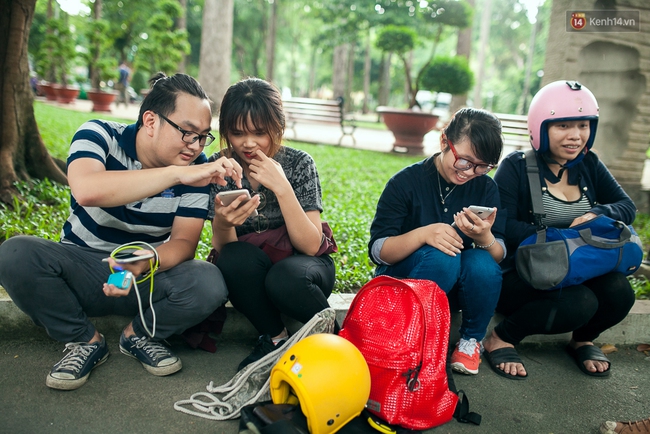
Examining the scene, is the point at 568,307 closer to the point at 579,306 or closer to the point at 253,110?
the point at 579,306

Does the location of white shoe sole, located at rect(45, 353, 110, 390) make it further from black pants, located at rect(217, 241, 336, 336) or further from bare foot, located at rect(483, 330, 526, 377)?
bare foot, located at rect(483, 330, 526, 377)

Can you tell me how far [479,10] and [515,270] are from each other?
5749cm

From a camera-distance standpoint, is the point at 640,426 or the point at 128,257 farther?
the point at 128,257

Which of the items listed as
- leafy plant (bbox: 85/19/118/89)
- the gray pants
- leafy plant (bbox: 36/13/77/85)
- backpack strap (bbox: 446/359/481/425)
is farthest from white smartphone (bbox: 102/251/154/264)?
leafy plant (bbox: 36/13/77/85)

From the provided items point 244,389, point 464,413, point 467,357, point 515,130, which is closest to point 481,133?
point 467,357

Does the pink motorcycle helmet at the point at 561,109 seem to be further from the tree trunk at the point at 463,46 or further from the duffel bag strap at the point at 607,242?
the tree trunk at the point at 463,46

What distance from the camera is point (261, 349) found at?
2.51 metres

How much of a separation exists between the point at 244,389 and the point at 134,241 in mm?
843

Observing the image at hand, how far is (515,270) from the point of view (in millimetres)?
2889

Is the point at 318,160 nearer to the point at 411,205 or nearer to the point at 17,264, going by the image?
the point at 411,205

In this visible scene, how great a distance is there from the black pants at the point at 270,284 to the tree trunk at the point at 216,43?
12.3 metres

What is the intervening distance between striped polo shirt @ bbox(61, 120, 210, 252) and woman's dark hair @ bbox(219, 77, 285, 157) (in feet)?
1.11

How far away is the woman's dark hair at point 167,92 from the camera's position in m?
2.30

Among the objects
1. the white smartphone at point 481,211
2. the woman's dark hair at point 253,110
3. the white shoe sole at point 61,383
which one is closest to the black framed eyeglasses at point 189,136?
the woman's dark hair at point 253,110
